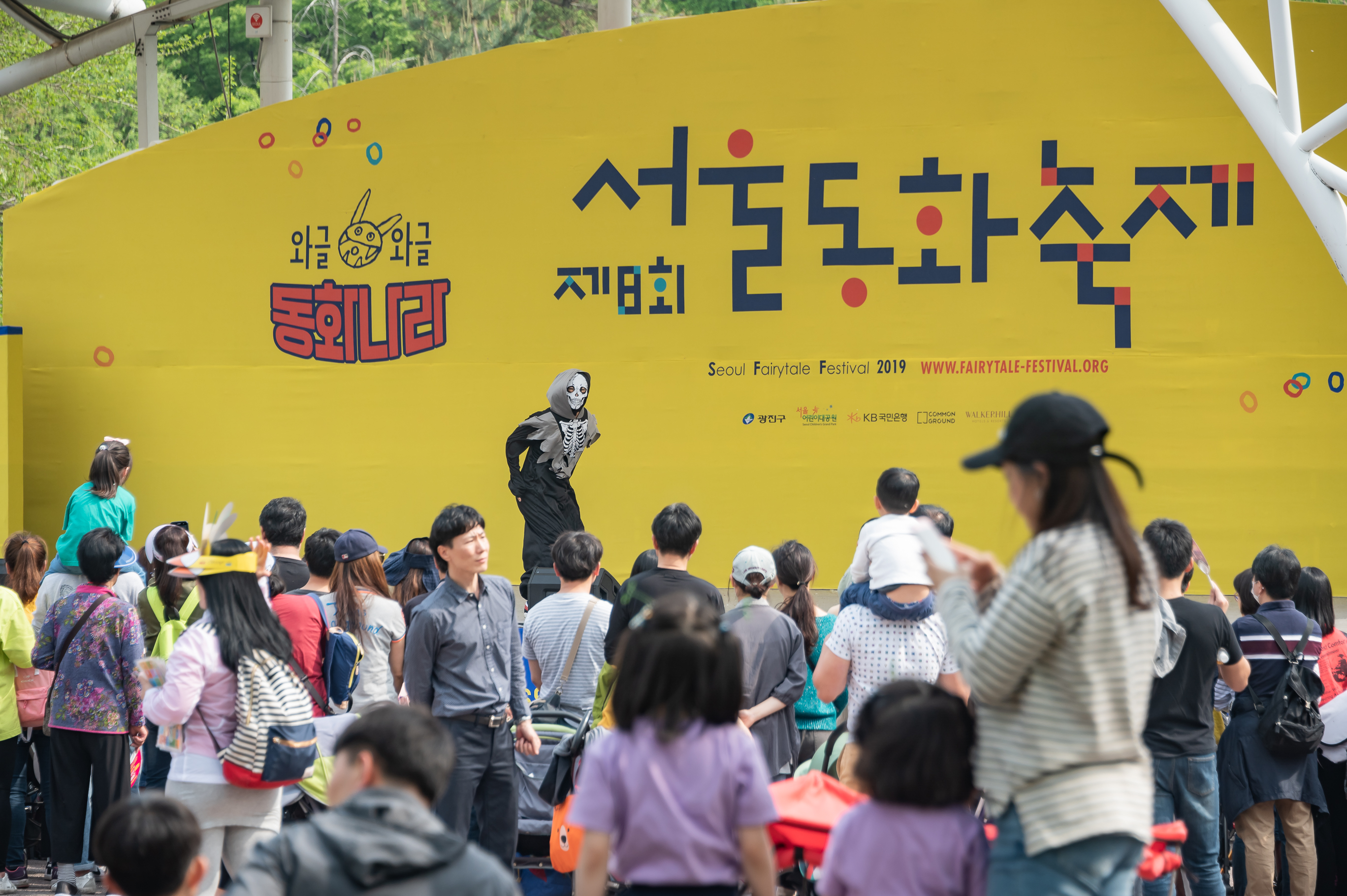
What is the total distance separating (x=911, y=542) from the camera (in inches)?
175

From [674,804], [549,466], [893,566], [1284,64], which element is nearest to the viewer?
[674,804]

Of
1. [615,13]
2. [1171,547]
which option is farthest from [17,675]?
[615,13]

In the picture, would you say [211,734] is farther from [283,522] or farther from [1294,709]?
[1294,709]

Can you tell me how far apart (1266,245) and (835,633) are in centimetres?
639

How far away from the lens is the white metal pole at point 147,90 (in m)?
13.3

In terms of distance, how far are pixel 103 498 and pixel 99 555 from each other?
2.66 metres

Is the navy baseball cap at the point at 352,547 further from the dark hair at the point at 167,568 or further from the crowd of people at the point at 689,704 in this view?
the dark hair at the point at 167,568

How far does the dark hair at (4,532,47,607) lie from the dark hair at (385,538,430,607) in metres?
1.74

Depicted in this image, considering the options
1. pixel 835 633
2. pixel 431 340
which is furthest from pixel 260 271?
pixel 835 633

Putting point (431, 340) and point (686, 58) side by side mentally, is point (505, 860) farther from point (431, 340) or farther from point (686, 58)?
point (686, 58)

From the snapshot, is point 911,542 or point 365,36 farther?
point 365,36

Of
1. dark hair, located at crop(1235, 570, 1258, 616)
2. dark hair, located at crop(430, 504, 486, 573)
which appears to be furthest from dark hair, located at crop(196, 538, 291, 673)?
dark hair, located at crop(1235, 570, 1258, 616)

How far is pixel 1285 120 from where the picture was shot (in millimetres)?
7031

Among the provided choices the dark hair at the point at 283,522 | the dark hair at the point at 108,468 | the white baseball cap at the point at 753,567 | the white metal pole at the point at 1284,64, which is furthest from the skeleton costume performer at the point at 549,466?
the white metal pole at the point at 1284,64
